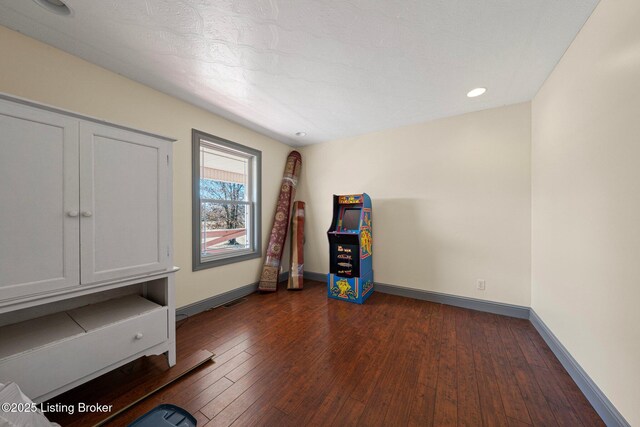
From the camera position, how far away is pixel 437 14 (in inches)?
54.0

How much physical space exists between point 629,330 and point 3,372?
308cm

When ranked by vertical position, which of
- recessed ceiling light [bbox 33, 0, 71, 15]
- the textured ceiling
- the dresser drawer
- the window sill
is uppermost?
recessed ceiling light [bbox 33, 0, 71, 15]

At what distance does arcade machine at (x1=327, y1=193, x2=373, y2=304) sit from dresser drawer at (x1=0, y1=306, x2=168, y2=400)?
2.01 m

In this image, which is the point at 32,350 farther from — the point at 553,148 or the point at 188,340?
the point at 553,148

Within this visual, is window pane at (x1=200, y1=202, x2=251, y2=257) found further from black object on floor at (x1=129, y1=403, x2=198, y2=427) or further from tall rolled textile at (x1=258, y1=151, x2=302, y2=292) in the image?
black object on floor at (x1=129, y1=403, x2=198, y2=427)

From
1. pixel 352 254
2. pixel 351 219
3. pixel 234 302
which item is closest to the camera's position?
pixel 234 302

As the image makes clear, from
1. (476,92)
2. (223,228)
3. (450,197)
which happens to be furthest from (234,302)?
(476,92)

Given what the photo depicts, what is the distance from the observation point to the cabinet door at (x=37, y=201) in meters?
1.09

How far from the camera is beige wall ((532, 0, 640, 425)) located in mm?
1090

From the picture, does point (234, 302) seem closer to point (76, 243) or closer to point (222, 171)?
point (222, 171)

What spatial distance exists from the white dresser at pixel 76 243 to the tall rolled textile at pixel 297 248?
1.94 meters

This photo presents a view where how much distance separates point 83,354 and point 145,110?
210 cm

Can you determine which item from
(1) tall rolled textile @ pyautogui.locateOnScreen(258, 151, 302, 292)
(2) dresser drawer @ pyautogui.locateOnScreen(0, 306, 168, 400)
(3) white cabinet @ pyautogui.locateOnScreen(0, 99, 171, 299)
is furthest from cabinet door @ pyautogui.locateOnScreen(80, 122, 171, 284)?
(1) tall rolled textile @ pyautogui.locateOnScreen(258, 151, 302, 292)

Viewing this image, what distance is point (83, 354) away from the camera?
1.26 metres
